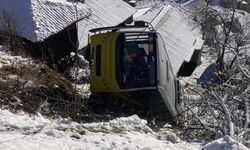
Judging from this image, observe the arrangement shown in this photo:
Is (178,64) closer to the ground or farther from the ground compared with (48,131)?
closer to the ground

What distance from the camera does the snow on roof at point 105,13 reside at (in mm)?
23084

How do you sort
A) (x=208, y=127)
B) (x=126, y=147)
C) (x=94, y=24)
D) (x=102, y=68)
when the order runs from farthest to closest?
(x=94, y=24) < (x=102, y=68) < (x=208, y=127) < (x=126, y=147)

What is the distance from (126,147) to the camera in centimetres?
792

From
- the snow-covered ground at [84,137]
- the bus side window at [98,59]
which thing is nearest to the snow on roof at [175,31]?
the bus side window at [98,59]

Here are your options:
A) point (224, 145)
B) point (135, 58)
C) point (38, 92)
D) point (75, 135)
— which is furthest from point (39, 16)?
point (224, 145)

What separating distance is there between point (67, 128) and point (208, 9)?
90.4 ft

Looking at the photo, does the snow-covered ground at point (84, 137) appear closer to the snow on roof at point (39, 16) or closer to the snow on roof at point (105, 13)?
the snow on roof at point (39, 16)

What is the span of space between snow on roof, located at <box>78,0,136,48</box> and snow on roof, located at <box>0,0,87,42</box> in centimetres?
283

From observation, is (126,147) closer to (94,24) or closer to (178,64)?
(94,24)

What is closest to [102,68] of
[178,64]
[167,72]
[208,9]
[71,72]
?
[167,72]

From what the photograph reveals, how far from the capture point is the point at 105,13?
1032 inches

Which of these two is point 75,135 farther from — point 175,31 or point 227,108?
point 175,31

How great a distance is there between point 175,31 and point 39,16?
46.5 feet

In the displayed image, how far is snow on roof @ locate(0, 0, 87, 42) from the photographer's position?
55.8 ft
